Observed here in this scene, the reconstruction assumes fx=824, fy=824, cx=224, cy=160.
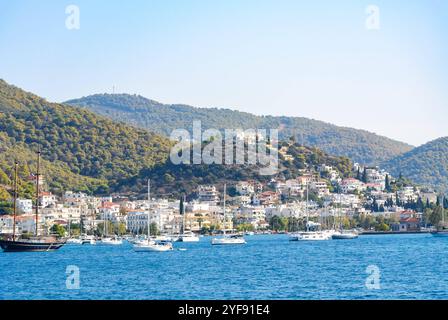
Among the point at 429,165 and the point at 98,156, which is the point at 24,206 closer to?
the point at 98,156

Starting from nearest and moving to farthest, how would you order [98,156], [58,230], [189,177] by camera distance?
[58,230], [189,177], [98,156]

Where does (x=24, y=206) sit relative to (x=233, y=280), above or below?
above

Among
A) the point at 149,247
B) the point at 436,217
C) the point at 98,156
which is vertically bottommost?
the point at 149,247

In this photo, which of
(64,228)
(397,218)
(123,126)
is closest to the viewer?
(64,228)

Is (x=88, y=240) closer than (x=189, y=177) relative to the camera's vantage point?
Yes

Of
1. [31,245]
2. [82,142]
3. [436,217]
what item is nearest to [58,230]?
[31,245]

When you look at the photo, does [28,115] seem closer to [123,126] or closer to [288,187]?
[123,126]

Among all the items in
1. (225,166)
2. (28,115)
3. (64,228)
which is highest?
(28,115)
